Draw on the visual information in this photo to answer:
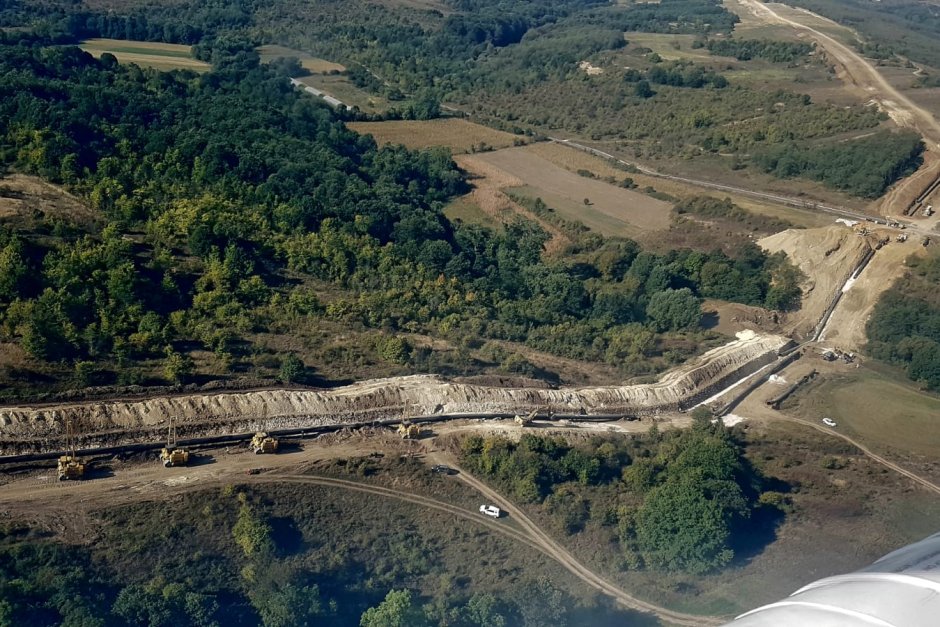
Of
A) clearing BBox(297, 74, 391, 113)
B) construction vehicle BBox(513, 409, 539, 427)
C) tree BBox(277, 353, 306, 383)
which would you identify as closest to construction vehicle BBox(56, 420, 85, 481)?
tree BBox(277, 353, 306, 383)

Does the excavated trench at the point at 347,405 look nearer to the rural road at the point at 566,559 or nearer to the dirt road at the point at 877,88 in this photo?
the rural road at the point at 566,559

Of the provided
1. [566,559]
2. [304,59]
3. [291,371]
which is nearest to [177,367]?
[291,371]

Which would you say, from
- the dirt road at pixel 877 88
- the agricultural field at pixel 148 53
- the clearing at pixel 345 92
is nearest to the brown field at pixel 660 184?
the dirt road at pixel 877 88

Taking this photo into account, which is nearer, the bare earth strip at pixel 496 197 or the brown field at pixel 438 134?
the bare earth strip at pixel 496 197

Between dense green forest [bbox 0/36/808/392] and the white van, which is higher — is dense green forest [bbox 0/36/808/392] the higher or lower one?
the higher one

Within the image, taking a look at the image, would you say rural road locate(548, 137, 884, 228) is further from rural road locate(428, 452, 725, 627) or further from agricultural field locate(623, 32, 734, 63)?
rural road locate(428, 452, 725, 627)

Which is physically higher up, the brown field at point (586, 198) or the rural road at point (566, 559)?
the brown field at point (586, 198)
